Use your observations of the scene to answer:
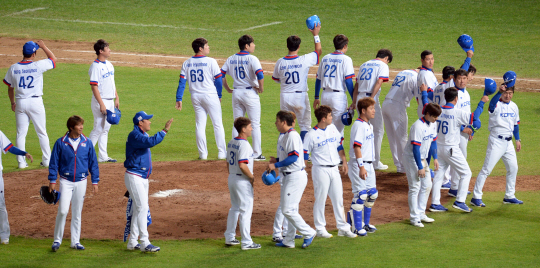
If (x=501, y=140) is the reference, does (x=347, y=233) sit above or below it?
below

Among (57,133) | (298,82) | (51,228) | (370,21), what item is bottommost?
(51,228)

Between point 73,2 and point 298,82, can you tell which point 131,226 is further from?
point 73,2

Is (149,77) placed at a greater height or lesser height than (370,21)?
lesser

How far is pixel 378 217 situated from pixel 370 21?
1986 centimetres

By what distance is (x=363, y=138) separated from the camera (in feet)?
24.8

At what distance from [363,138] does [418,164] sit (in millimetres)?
845

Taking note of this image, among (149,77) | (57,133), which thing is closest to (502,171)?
(57,133)

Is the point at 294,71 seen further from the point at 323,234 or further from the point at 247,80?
the point at 323,234

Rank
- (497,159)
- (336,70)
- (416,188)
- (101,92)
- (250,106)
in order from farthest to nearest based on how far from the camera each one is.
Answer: (250,106) < (101,92) < (336,70) < (497,159) < (416,188)

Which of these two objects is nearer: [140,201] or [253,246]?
[140,201]

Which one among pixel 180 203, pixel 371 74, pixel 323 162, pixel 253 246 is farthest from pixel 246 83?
pixel 253 246

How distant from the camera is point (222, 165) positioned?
1125 cm

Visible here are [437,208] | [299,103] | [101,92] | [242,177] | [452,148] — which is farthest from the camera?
[101,92]

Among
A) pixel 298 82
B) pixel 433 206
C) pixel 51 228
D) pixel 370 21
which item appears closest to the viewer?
pixel 51 228
